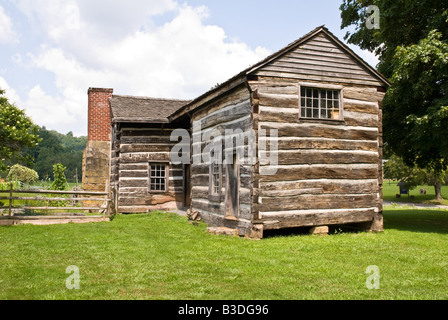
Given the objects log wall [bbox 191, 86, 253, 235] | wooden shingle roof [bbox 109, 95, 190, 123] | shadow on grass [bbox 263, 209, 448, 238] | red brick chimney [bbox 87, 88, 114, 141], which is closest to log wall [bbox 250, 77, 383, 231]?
log wall [bbox 191, 86, 253, 235]

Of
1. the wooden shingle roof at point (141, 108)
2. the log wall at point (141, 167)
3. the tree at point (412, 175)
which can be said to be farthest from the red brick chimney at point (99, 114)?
the tree at point (412, 175)

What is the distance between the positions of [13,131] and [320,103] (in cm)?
1125

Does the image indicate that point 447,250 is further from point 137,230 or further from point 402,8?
point 402,8

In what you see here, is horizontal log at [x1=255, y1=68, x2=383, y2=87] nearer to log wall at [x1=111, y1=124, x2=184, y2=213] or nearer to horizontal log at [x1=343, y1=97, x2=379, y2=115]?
horizontal log at [x1=343, y1=97, x2=379, y2=115]

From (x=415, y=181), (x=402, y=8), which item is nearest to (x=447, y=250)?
(x=402, y=8)

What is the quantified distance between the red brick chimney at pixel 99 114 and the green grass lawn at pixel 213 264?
9776 mm

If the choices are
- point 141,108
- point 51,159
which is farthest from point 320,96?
point 51,159

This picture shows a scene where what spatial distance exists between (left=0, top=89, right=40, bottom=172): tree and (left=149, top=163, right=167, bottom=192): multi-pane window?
5155 mm

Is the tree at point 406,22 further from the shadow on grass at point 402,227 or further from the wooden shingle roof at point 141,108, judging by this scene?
the wooden shingle roof at point 141,108

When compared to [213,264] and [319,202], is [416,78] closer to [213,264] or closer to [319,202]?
[319,202]

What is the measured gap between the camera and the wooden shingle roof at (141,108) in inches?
716

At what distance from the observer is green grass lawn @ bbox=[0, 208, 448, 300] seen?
5.88 meters

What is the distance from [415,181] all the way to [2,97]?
31.3 metres

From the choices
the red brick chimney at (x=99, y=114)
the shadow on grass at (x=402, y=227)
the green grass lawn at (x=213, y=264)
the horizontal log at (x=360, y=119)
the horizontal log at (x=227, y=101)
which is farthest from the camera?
the red brick chimney at (x=99, y=114)
